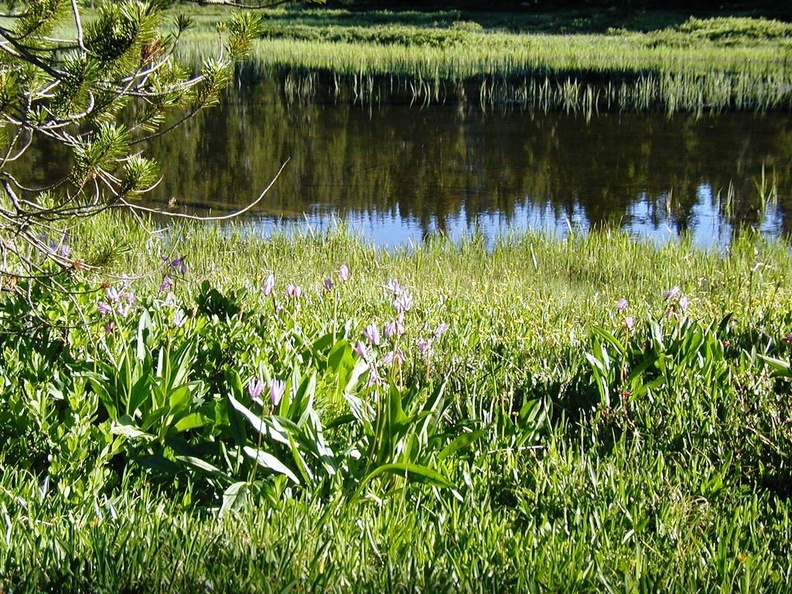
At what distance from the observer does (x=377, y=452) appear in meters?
2.59

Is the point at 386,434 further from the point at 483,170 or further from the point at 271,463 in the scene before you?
the point at 483,170

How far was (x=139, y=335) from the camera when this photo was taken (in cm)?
320

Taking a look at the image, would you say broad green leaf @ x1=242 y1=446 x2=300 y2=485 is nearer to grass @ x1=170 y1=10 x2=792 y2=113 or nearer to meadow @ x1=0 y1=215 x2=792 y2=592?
meadow @ x1=0 y1=215 x2=792 y2=592

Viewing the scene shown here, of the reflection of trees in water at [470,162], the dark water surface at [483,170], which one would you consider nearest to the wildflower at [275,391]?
the dark water surface at [483,170]

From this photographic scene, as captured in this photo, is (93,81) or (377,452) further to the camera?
Result: (93,81)

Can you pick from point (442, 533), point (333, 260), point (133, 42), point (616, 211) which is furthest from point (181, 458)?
point (616, 211)

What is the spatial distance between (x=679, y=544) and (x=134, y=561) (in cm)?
144

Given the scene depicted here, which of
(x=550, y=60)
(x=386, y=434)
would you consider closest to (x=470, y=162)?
(x=386, y=434)

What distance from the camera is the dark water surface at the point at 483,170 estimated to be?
9.80 metres

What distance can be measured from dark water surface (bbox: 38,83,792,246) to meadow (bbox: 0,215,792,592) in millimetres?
4658

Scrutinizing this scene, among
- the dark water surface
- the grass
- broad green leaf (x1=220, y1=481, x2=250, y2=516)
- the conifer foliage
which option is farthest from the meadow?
the grass

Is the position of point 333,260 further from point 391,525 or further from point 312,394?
point 391,525

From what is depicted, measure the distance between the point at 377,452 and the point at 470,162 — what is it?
10.8 metres

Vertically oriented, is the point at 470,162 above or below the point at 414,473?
above
